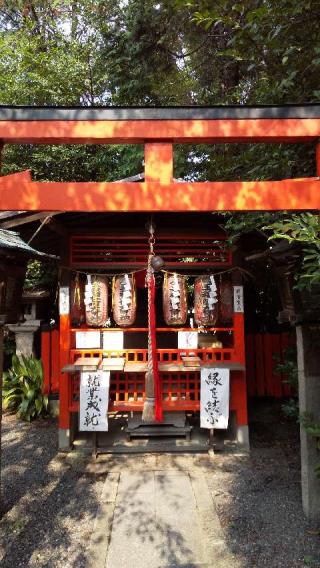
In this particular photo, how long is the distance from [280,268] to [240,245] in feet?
7.61

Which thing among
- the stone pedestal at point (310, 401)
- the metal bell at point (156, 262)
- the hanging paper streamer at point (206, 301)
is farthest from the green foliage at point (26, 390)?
the stone pedestal at point (310, 401)

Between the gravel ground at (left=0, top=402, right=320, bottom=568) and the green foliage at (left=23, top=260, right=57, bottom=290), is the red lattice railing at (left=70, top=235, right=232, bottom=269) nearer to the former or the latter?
the gravel ground at (left=0, top=402, right=320, bottom=568)

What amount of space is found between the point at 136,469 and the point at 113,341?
2118 millimetres

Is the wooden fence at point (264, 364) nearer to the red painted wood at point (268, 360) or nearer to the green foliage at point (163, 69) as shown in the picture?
the red painted wood at point (268, 360)

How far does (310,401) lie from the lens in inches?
171

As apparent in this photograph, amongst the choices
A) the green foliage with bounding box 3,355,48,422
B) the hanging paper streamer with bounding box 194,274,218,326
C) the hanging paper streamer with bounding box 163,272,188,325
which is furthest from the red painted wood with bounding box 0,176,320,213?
the green foliage with bounding box 3,355,48,422

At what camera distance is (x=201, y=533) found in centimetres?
429

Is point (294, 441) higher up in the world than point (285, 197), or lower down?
lower down

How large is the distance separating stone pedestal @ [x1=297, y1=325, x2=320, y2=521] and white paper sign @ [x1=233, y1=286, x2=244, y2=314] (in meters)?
2.39

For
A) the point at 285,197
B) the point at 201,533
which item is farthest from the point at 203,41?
the point at 201,533

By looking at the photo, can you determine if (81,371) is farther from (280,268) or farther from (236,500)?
(280,268)

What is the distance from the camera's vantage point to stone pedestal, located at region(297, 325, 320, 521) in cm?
434

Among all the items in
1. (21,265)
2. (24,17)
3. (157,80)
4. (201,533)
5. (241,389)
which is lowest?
(201,533)

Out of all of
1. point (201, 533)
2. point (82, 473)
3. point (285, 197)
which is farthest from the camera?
point (82, 473)
